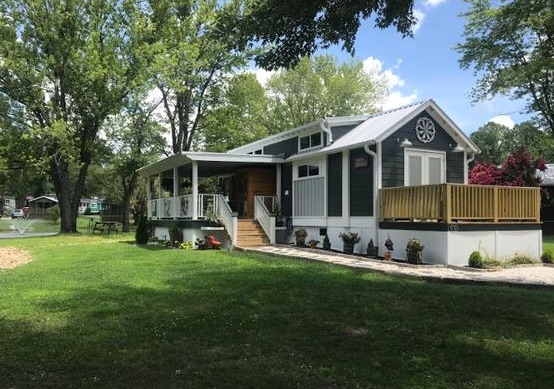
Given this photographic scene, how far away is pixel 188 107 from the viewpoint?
122 ft

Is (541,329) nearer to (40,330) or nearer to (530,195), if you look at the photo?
(40,330)

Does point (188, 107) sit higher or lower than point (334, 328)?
higher

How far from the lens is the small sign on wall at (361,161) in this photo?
14.8 meters

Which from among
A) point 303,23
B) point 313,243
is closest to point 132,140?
point 313,243

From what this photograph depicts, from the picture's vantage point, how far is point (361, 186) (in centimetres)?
1500

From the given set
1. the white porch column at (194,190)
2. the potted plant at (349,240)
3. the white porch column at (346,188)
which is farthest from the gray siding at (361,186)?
the white porch column at (194,190)

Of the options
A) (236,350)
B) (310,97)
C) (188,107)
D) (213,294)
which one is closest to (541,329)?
(236,350)

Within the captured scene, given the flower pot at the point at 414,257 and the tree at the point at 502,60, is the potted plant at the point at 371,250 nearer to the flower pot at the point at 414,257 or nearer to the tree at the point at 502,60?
the flower pot at the point at 414,257

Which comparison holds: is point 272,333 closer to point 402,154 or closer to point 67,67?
point 402,154

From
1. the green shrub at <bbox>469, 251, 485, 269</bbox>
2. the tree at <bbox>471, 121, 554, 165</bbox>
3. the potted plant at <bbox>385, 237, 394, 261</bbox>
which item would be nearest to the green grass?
the green shrub at <bbox>469, 251, 485, 269</bbox>

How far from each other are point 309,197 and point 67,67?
66.0 ft

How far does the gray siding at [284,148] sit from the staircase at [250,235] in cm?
286

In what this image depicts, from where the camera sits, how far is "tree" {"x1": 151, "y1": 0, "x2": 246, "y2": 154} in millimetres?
33250

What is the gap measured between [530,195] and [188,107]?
2751 centimetres
